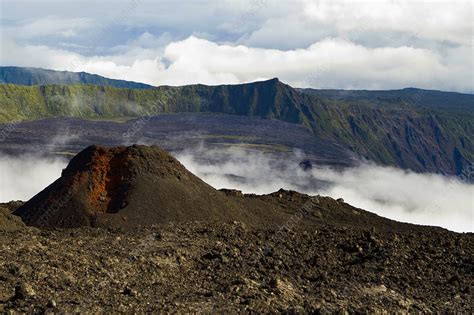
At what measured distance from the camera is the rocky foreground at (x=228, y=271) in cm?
1694

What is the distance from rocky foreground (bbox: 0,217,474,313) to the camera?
16938mm

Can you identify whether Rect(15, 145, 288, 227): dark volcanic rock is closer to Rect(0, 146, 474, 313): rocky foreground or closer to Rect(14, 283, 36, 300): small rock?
Rect(0, 146, 474, 313): rocky foreground

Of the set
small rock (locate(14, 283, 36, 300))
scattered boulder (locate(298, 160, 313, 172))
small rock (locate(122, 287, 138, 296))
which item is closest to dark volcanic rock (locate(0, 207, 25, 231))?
small rock (locate(14, 283, 36, 300))

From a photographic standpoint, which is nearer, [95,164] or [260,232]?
[260,232]

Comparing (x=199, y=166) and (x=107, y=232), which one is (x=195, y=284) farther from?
(x=199, y=166)

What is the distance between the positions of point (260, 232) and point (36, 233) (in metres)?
10.1

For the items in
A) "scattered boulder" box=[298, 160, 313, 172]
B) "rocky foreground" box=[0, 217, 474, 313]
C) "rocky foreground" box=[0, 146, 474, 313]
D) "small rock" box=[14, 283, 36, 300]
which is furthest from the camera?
"scattered boulder" box=[298, 160, 313, 172]

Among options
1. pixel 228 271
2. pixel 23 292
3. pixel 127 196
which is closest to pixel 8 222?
pixel 127 196

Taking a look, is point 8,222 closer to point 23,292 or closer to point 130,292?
point 23,292

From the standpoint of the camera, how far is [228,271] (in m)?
22.4

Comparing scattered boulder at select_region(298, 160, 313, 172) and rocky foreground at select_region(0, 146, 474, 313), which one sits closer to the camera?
rocky foreground at select_region(0, 146, 474, 313)

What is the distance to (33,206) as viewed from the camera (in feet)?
121

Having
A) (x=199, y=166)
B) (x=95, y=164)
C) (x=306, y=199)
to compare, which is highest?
(x=95, y=164)

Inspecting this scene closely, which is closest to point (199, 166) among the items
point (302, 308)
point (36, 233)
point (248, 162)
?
point (248, 162)
